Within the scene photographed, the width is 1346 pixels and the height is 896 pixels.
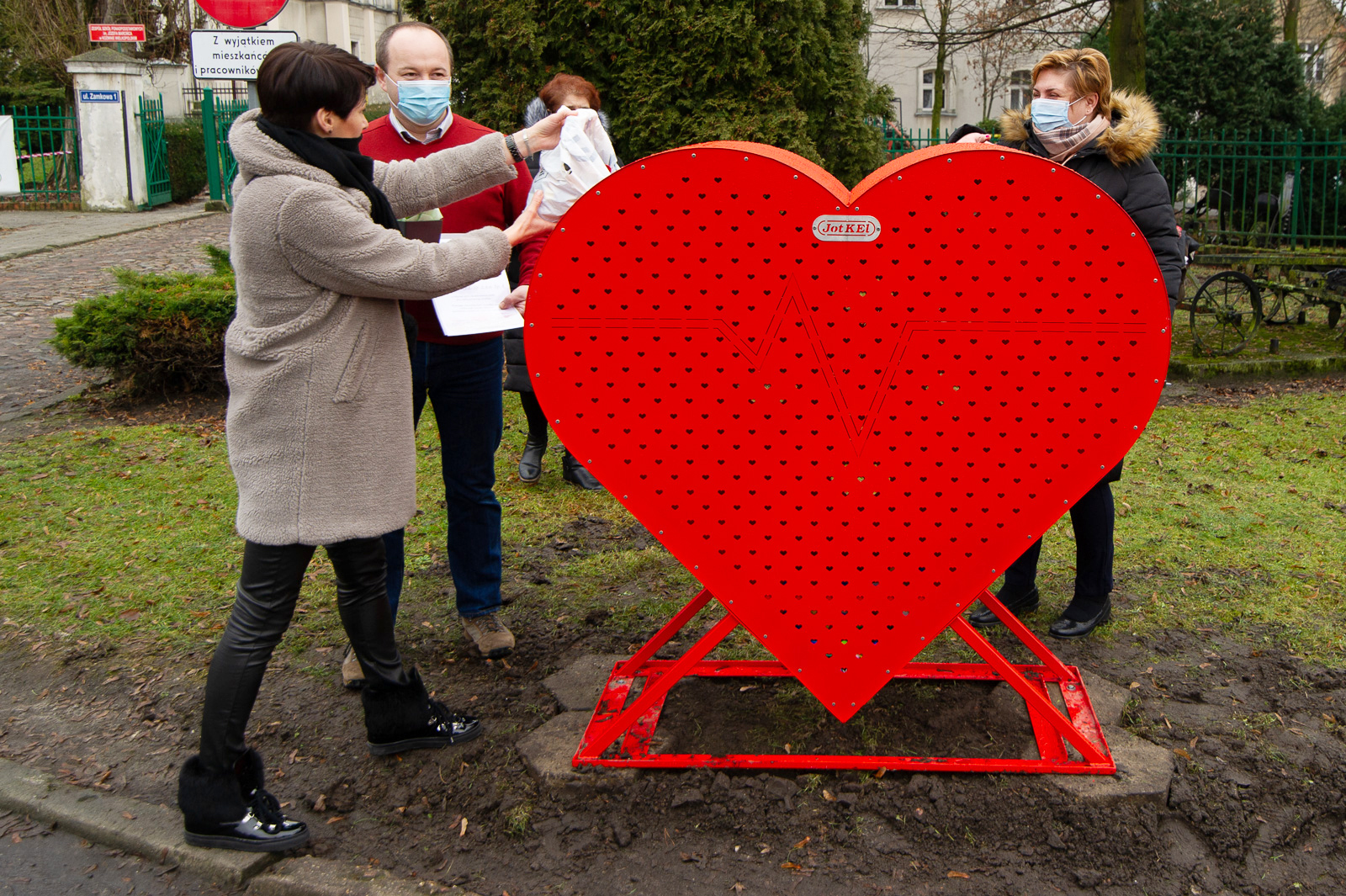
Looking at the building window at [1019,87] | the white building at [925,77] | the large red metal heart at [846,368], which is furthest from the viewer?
the building window at [1019,87]

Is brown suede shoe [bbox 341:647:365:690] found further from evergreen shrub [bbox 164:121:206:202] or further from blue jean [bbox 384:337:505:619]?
evergreen shrub [bbox 164:121:206:202]

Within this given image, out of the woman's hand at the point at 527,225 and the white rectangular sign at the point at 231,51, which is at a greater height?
the white rectangular sign at the point at 231,51

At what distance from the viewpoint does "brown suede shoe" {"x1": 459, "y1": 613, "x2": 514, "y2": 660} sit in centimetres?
388

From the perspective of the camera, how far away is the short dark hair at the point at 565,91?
173 inches

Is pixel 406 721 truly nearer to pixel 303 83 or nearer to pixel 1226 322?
pixel 303 83

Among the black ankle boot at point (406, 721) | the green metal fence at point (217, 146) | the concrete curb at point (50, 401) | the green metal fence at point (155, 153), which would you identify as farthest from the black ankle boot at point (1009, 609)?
the green metal fence at point (155, 153)

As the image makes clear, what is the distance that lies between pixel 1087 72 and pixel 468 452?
2.51m

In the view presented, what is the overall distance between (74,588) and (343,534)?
253 cm

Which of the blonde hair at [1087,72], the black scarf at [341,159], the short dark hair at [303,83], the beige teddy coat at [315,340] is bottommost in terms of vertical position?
the beige teddy coat at [315,340]

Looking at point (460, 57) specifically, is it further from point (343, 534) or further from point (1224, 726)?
point (1224, 726)

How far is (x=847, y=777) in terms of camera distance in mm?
3072

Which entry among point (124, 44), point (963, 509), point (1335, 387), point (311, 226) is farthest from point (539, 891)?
point (124, 44)

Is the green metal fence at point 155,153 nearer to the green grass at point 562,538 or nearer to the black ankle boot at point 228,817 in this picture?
the green grass at point 562,538

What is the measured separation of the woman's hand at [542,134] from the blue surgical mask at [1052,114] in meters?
1.72
